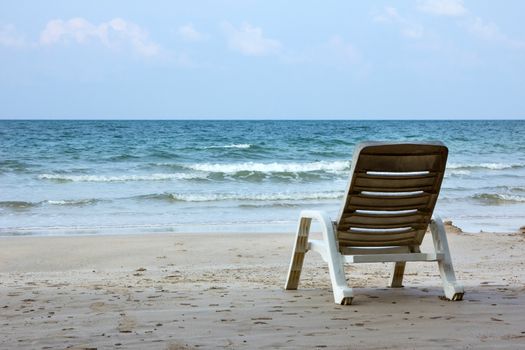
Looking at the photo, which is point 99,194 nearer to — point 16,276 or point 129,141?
point 16,276

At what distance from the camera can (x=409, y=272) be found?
22.5 ft

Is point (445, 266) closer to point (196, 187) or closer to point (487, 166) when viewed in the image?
point (196, 187)

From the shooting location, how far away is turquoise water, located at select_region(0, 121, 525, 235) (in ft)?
38.5

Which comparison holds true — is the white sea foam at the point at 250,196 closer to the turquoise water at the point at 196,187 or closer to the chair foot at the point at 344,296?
the turquoise water at the point at 196,187

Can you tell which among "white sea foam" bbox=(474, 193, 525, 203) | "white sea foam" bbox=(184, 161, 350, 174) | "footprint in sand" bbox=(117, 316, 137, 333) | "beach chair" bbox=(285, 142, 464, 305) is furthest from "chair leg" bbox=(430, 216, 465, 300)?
"white sea foam" bbox=(184, 161, 350, 174)

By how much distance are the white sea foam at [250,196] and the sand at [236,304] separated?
254 inches

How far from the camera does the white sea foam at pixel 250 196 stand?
1466 cm

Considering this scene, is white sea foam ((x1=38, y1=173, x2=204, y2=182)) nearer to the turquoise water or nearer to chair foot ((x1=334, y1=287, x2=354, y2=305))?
the turquoise water

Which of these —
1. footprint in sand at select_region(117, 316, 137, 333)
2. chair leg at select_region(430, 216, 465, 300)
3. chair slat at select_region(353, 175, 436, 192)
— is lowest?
footprint in sand at select_region(117, 316, 137, 333)

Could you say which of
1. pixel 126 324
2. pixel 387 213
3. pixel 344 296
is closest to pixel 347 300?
pixel 344 296

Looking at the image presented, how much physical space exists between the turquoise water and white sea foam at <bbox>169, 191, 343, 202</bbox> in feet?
0.07

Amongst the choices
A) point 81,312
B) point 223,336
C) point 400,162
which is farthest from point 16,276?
point 400,162

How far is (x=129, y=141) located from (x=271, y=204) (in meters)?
19.8

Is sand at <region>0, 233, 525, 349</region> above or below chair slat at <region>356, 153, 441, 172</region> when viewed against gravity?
below
